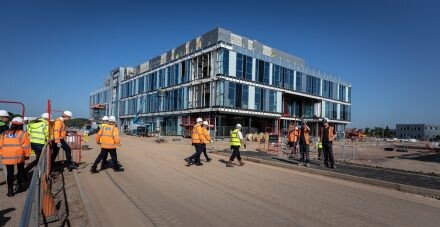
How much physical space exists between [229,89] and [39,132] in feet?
93.4

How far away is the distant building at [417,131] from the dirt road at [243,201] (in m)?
112

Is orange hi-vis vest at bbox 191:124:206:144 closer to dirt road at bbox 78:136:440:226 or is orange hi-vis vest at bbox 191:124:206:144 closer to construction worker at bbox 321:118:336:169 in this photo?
dirt road at bbox 78:136:440:226

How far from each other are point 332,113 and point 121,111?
39.5m

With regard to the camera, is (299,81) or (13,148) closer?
(13,148)

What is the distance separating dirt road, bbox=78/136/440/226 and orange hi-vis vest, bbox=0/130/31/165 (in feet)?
5.59

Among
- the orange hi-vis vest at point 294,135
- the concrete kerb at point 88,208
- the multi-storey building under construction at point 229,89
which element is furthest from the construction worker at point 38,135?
the multi-storey building under construction at point 229,89

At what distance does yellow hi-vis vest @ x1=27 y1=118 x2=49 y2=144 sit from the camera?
31.4 feet

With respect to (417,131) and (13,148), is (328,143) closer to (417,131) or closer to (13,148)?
(13,148)

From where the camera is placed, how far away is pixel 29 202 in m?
2.84

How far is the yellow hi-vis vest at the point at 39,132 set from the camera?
9570 millimetres

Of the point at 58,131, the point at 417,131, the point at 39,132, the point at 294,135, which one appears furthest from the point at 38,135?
the point at 417,131

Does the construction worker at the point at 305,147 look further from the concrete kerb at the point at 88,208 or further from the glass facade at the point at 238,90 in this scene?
the glass facade at the point at 238,90

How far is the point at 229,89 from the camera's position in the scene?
122ft

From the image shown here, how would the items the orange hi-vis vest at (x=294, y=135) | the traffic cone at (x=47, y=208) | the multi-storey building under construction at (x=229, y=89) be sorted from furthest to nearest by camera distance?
the multi-storey building under construction at (x=229, y=89) → the orange hi-vis vest at (x=294, y=135) → the traffic cone at (x=47, y=208)
